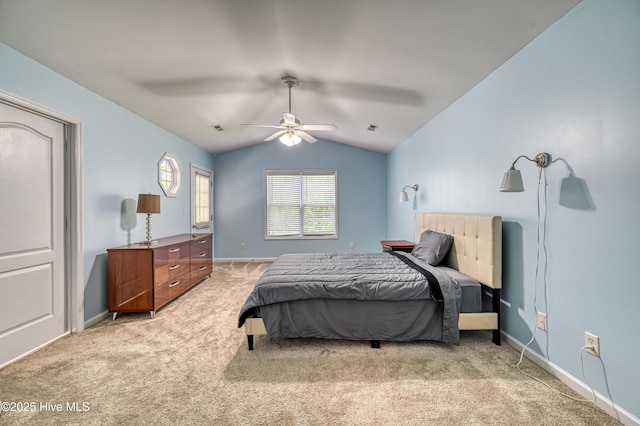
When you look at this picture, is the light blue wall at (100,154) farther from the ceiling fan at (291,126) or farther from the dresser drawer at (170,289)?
the ceiling fan at (291,126)

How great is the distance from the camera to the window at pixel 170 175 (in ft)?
13.7

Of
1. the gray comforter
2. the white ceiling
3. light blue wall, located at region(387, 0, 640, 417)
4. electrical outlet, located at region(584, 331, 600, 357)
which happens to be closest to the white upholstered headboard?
light blue wall, located at region(387, 0, 640, 417)

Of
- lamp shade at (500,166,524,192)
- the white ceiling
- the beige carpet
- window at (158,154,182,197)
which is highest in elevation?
the white ceiling

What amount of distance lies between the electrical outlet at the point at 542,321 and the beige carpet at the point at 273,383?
0.31 metres

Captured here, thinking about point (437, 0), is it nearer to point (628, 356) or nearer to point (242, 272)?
point (628, 356)

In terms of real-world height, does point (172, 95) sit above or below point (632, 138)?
above

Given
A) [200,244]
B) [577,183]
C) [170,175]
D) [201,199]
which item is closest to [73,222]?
[200,244]

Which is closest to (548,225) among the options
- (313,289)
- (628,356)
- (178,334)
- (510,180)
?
(510,180)

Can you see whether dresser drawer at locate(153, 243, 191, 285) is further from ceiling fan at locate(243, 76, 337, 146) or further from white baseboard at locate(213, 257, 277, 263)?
white baseboard at locate(213, 257, 277, 263)

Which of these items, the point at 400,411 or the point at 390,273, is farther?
the point at 390,273

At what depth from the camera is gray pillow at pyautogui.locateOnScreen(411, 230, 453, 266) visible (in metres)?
2.95

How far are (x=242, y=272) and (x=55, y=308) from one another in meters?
2.80

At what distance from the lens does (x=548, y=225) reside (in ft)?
6.42

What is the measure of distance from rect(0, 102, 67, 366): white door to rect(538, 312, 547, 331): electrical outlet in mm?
4138
